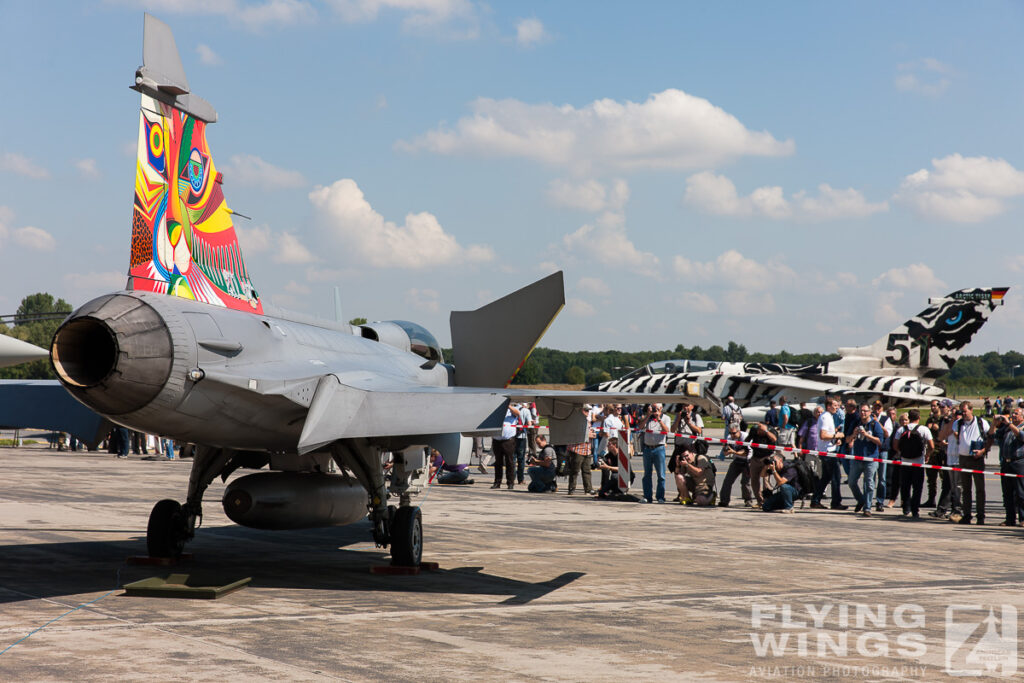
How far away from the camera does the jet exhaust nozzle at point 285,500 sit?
9.25m

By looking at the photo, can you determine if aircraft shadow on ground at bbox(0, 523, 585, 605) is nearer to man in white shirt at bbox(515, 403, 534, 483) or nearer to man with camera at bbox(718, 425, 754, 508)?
man with camera at bbox(718, 425, 754, 508)

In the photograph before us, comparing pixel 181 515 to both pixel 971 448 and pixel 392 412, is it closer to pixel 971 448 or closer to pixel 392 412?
pixel 392 412

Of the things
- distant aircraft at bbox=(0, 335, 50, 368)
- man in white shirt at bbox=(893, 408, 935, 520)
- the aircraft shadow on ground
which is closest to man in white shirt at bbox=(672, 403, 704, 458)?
man in white shirt at bbox=(893, 408, 935, 520)

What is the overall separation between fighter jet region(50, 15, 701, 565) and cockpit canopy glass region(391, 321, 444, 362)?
550 mm

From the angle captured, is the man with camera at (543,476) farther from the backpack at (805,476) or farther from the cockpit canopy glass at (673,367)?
the cockpit canopy glass at (673,367)

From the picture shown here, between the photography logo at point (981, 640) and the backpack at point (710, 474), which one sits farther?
the backpack at point (710, 474)

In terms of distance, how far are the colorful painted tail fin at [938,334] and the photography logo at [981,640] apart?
112ft

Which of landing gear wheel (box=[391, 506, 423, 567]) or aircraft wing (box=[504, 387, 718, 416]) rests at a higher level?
aircraft wing (box=[504, 387, 718, 416])

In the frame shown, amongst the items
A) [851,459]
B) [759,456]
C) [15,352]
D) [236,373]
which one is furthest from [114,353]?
[851,459]

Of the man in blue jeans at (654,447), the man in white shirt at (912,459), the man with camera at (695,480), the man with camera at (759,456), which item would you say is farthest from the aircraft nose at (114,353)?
the man in white shirt at (912,459)

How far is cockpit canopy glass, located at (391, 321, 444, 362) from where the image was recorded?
40.5ft

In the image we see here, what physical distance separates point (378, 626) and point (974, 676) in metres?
4.03

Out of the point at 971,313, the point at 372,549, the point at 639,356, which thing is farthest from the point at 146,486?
the point at 639,356

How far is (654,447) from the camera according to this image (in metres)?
18.2
